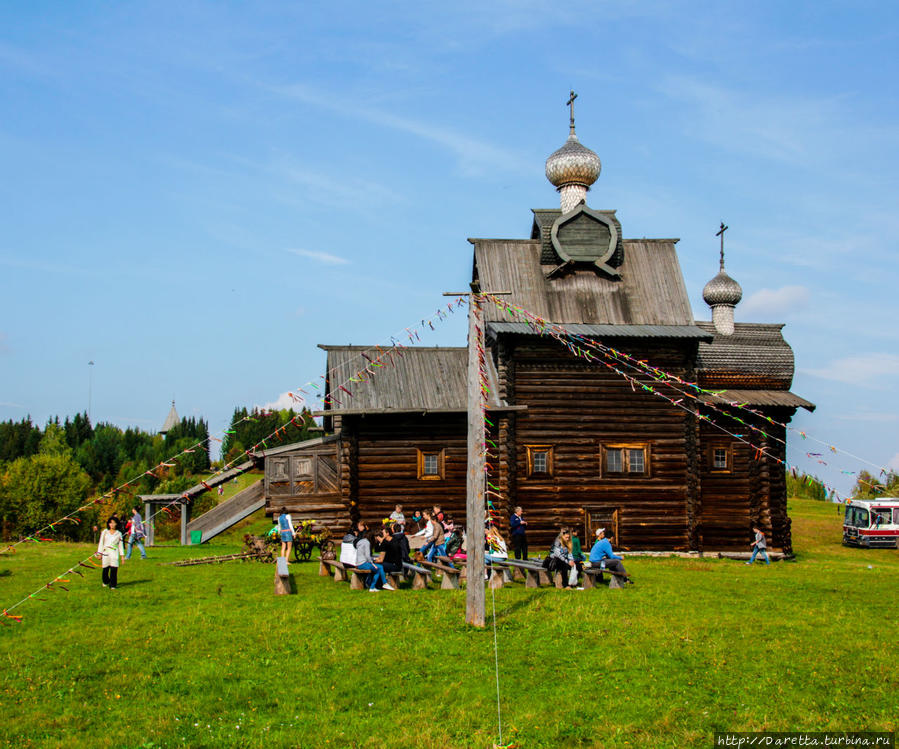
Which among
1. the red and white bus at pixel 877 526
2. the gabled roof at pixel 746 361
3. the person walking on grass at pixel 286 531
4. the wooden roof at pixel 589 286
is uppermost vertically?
the wooden roof at pixel 589 286

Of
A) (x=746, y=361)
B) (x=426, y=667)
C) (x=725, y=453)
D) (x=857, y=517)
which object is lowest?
(x=426, y=667)

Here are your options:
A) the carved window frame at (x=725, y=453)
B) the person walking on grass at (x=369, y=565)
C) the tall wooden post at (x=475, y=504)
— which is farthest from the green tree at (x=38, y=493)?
the tall wooden post at (x=475, y=504)

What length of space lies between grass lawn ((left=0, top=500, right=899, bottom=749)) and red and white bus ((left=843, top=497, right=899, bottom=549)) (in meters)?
29.7

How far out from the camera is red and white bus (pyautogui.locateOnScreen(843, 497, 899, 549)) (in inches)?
1757

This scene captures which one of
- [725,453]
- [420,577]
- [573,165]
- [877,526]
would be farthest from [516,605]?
[877,526]

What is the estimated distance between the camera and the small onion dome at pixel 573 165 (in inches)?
1345

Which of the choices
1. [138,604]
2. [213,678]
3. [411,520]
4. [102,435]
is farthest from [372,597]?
[102,435]

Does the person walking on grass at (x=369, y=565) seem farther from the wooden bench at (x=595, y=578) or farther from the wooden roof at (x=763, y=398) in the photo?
the wooden roof at (x=763, y=398)

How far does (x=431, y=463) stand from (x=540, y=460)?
3.85 meters

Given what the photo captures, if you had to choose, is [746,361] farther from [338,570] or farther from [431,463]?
[338,570]

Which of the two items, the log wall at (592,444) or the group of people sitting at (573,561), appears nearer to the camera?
the group of people sitting at (573,561)

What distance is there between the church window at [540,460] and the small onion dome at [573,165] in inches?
475

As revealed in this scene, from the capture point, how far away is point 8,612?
49.3 ft

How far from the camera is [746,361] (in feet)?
113
